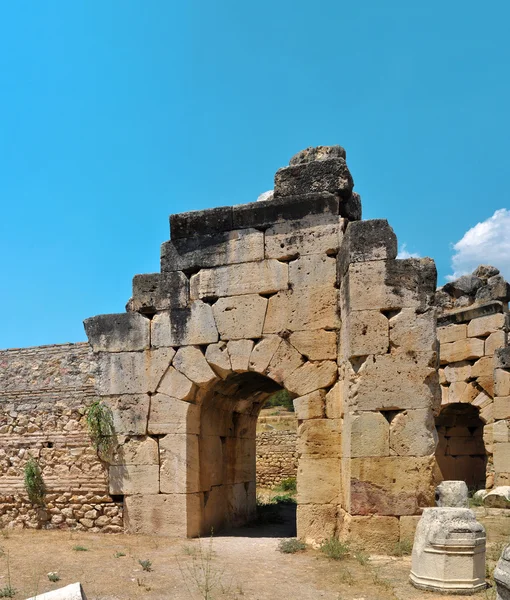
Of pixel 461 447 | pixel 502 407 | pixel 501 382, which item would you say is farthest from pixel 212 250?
pixel 461 447

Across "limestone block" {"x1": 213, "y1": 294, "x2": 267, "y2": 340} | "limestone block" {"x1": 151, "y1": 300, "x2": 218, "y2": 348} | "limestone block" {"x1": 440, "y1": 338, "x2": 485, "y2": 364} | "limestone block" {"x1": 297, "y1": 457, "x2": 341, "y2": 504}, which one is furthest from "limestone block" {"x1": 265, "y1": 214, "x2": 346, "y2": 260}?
"limestone block" {"x1": 440, "y1": 338, "x2": 485, "y2": 364}

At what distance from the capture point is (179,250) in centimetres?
911

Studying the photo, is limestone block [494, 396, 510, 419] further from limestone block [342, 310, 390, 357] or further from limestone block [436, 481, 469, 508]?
limestone block [436, 481, 469, 508]

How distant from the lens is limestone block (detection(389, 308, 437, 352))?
752 centimetres

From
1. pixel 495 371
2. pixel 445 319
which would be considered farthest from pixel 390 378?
pixel 445 319

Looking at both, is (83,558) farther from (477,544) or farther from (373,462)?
(477,544)

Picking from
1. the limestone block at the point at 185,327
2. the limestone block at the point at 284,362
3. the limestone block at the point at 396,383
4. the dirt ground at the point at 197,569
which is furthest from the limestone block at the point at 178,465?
the limestone block at the point at 396,383

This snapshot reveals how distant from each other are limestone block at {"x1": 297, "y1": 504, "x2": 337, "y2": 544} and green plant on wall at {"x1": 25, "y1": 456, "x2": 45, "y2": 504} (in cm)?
377

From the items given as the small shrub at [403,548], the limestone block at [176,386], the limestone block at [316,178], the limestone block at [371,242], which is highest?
the limestone block at [316,178]

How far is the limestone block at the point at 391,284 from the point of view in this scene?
7.64m

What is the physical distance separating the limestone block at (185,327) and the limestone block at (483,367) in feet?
22.4

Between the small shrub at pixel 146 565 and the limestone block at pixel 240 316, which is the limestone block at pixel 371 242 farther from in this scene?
the small shrub at pixel 146 565

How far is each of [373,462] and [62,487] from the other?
4475 millimetres

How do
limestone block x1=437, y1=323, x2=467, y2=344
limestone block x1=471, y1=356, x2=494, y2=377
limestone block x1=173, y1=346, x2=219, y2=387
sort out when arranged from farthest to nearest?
limestone block x1=437, y1=323, x2=467, y2=344
limestone block x1=471, y1=356, x2=494, y2=377
limestone block x1=173, y1=346, x2=219, y2=387
